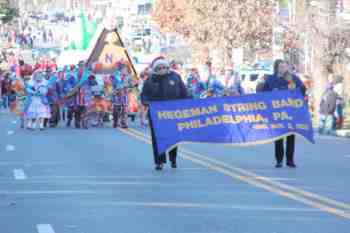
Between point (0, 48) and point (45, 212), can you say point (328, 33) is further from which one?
point (0, 48)

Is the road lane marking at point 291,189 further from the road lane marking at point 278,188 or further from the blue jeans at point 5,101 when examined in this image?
the blue jeans at point 5,101

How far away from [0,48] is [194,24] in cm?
6499

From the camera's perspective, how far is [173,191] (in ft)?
52.3

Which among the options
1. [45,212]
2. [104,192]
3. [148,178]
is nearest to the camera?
[45,212]

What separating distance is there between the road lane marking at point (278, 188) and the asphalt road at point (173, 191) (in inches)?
0.5

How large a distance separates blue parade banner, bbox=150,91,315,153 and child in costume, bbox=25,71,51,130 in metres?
14.6

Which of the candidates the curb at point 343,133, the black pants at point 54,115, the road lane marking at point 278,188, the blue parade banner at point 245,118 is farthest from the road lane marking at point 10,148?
the black pants at point 54,115

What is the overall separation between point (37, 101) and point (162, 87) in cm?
1528

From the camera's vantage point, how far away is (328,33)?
125ft

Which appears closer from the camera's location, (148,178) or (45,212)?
(45,212)

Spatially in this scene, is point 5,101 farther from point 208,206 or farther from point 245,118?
point 208,206

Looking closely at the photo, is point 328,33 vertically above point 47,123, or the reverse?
point 328,33

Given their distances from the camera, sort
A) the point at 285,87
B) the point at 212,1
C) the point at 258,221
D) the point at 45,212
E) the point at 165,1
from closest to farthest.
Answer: the point at 258,221 → the point at 45,212 → the point at 285,87 → the point at 212,1 → the point at 165,1

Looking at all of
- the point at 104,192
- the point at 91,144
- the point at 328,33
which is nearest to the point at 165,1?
the point at 328,33
